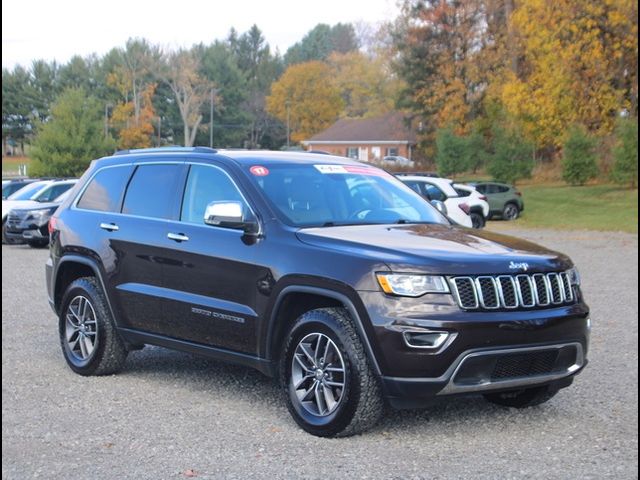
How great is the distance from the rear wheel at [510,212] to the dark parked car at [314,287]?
29251mm

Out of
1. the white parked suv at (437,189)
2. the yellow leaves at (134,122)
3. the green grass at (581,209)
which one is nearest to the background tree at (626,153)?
the green grass at (581,209)

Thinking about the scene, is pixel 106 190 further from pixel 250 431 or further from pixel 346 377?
pixel 346 377

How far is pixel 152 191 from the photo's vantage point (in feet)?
25.2

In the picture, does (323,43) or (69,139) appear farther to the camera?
(323,43)

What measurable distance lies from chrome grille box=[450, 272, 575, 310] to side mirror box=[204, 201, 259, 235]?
1.58 metres

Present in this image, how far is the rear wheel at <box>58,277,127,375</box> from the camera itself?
7805 mm

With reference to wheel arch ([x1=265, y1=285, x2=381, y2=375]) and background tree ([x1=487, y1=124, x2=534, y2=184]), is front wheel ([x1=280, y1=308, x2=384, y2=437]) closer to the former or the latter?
wheel arch ([x1=265, y1=285, x2=381, y2=375])

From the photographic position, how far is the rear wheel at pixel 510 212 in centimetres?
3631

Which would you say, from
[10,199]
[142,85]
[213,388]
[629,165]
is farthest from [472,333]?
[142,85]

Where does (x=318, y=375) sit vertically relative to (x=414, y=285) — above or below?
below

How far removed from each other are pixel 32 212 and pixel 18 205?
26.5 inches

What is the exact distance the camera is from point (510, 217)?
3659 centimetres

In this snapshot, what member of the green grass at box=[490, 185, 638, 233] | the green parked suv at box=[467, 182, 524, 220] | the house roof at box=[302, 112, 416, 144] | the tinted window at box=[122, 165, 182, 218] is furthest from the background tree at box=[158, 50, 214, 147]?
the tinted window at box=[122, 165, 182, 218]

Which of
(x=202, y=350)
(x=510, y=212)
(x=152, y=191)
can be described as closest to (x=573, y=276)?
(x=202, y=350)
